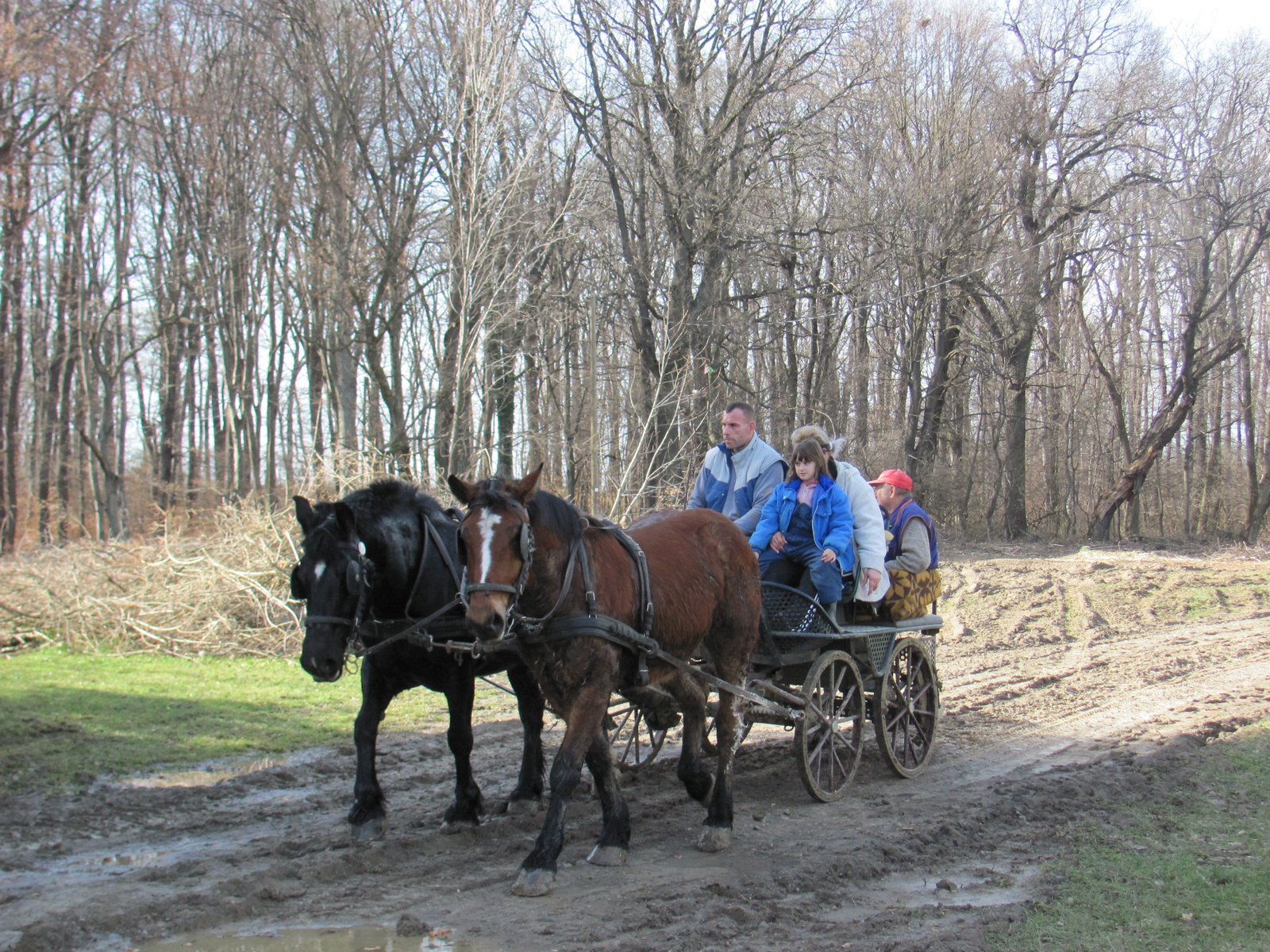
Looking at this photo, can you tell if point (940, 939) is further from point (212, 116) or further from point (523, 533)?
point (212, 116)

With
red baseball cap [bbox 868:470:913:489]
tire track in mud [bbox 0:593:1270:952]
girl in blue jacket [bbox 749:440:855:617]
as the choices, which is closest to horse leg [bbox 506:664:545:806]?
tire track in mud [bbox 0:593:1270:952]

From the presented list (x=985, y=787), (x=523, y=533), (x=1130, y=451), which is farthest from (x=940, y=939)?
(x=1130, y=451)

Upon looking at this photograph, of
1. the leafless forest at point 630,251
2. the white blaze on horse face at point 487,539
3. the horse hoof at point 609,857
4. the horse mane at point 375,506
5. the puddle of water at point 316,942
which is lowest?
the horse hoof at point 609,857

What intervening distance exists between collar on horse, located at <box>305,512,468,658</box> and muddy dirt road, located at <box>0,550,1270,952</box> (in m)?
1.04

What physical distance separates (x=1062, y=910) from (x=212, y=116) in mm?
23337

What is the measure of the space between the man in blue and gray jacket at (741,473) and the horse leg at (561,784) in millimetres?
2413

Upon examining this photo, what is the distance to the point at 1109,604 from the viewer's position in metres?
15.2

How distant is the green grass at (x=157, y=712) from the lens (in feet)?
23.2

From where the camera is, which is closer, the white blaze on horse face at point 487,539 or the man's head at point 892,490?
the white blaze on horse face at point 487,539

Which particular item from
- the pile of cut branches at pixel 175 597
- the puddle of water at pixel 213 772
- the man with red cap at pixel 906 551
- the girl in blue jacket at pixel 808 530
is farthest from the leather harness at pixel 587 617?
the pile of cut branches at pixel 175 597

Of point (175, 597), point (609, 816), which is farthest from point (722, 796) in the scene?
point (175, 597)

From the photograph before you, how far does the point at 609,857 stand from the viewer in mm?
4879

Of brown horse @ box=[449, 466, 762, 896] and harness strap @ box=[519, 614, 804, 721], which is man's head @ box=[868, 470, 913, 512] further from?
harness strap @ box=[519, 614, 804, 721]

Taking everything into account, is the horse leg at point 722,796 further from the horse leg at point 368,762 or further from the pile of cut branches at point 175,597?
the pile of cut branches at point 175,597
